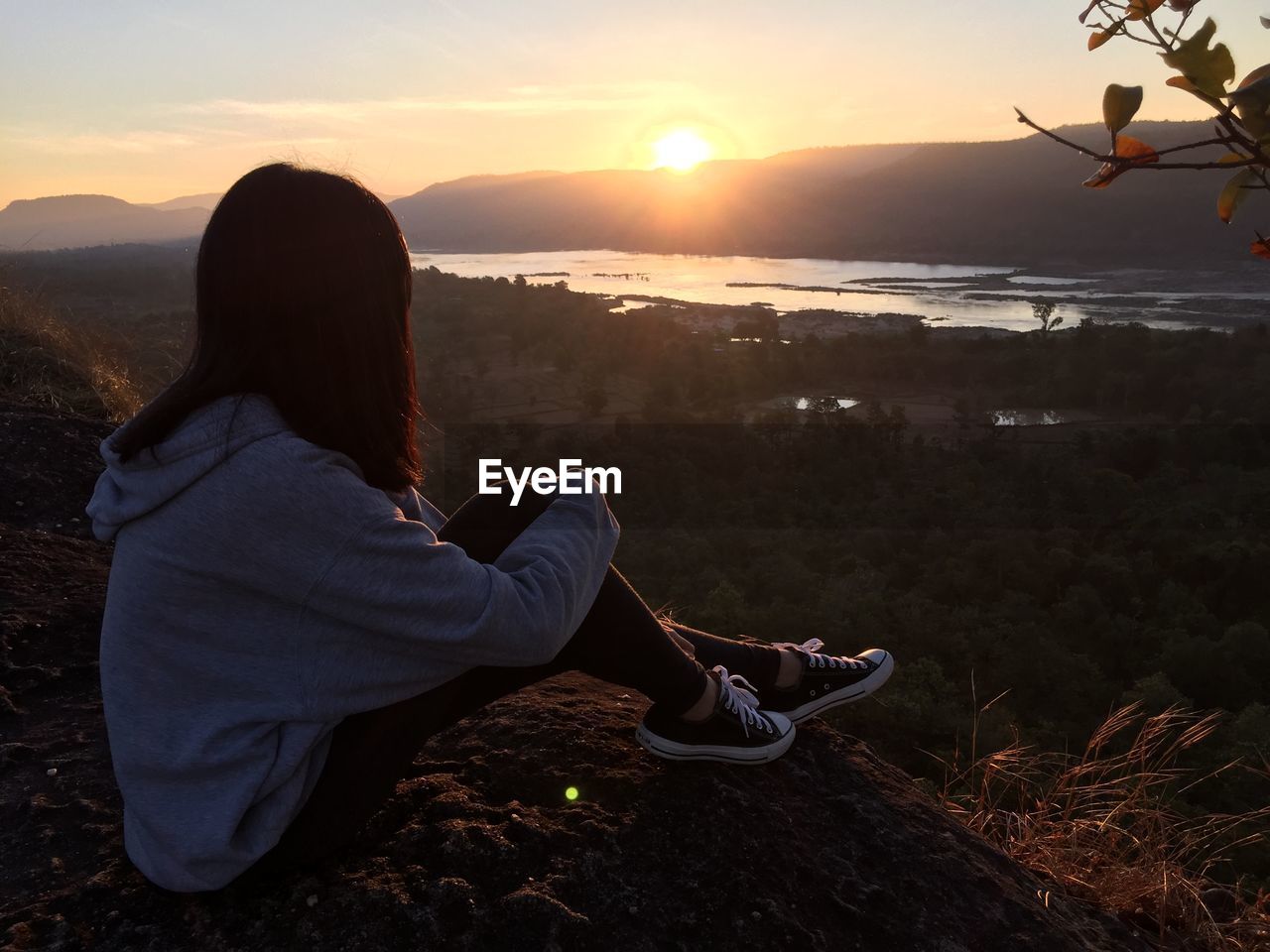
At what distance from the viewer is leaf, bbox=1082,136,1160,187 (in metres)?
0.83

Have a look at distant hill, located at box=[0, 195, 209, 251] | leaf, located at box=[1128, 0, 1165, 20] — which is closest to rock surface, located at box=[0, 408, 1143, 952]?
leaf, located at box=[1128, 0, 1165, 20]

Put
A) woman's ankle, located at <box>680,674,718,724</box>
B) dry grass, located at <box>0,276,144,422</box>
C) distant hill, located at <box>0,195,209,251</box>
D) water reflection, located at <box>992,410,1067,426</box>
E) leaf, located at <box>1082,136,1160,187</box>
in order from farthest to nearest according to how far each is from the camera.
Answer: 1. distant hill, located at <box>0,195,209,251</box>
2. water reflection, located at <box>992,410,1067,426</box>
3. dry grass, located at <box>0,276,144,422</box>
4. woman's ankle, located at <box>680,674,718,724</box>
5. leaf, located at <box>1082,136,1160,187</box>

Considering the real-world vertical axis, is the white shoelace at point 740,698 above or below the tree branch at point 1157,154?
below

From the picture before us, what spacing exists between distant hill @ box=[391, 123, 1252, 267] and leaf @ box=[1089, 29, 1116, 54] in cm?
4536

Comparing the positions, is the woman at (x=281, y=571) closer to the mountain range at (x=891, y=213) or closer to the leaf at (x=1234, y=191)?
the leaf at (x=1234, y=191)

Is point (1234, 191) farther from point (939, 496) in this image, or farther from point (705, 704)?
point (939, 496)

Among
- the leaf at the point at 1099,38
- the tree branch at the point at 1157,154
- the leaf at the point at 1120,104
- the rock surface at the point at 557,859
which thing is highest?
the leaf at the point at 1099,38

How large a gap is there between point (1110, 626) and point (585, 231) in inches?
2695

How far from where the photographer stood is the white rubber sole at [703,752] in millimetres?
1613

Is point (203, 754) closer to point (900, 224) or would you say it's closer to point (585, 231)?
point (900, 224)

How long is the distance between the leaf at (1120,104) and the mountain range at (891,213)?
135 feet

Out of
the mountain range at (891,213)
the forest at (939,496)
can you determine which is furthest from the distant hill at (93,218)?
the forest at (939,496)

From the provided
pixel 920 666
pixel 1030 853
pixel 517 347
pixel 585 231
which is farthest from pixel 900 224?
pixel 1030 853

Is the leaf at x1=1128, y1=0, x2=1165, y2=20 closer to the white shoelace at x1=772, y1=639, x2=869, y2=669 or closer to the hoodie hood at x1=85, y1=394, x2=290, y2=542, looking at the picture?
the hoodie hood at x1=85, y1=394, x2=290, y2=542
